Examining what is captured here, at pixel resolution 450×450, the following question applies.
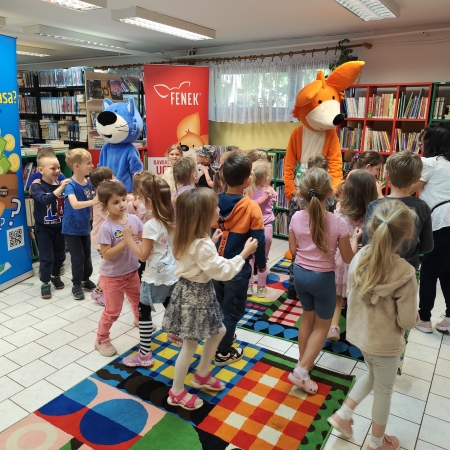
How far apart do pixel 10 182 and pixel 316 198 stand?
9.30 feet

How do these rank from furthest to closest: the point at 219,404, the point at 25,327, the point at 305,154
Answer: the point at 305,154 < the point at 25,327 < the point at 219,404

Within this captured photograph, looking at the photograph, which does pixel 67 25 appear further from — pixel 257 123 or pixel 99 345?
pixel 99 345

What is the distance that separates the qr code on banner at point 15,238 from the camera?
3.71 metres

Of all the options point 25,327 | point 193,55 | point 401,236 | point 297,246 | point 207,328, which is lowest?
point 25,327

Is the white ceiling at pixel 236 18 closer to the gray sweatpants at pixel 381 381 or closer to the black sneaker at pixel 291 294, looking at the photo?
the black sneaker at pixel 291 294

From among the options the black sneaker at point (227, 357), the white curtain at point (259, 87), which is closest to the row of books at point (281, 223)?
the white curtain at point (259, 87)

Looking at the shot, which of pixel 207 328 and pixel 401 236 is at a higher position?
pixel 401 236

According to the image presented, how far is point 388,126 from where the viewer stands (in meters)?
4.96

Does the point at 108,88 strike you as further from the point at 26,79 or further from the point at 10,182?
the point at 10,182

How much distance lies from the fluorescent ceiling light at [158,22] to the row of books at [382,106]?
6.94 feet

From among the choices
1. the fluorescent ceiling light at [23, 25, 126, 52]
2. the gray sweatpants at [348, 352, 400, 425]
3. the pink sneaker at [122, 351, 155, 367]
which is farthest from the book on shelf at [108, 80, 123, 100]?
the gray sweatpants at [348, 352, 400, 425]

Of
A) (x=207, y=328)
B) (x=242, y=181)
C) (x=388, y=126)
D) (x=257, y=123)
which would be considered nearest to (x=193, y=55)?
(x=257, y=123)

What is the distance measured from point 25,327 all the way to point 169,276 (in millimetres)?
1399

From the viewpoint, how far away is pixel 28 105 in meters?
7.75
